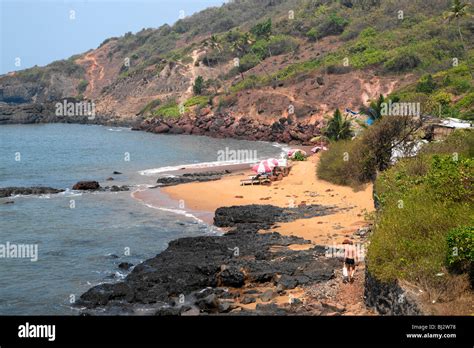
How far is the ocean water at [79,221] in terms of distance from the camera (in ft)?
64.7

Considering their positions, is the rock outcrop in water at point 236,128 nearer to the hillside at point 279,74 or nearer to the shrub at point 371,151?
the hillside at point 279,74

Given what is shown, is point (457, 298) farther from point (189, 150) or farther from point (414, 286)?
point (189, 150)

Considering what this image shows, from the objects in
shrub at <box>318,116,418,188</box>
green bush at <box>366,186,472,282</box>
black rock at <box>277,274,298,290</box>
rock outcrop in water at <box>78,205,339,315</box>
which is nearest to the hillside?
shrub at <box>318,116,418,188</box>

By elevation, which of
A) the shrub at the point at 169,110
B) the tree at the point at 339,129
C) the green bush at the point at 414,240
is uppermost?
the shrub at the point at 169,110

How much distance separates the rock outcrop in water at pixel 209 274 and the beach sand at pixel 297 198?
5.14 ft

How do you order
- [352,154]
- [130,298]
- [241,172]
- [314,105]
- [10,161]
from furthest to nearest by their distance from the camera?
[314,105]
[10,161]
[241,172]
[352,154]
[130,298]

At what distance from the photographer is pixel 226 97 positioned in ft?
273

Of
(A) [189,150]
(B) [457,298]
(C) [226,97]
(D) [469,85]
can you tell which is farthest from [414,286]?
(C) [226,97]

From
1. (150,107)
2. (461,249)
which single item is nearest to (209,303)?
(461,249)

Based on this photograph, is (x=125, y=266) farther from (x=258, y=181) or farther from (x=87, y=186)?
(x=87, y=186)

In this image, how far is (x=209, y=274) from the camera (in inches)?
753

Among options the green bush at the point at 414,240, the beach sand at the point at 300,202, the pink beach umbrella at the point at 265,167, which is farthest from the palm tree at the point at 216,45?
the green bush at the point at 414,240

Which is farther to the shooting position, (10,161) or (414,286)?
(10,161)

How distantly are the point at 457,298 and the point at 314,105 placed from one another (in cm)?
6213
